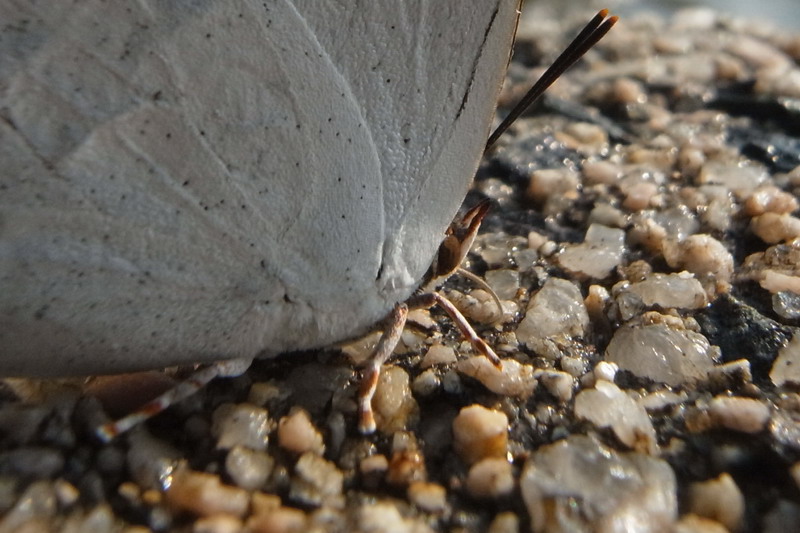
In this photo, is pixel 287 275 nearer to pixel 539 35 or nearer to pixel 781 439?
pixel 781 439

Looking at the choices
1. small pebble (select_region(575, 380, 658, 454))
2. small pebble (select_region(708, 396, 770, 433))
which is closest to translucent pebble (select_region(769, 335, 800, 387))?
small pebble (select_region(708, 396, 770, 433))

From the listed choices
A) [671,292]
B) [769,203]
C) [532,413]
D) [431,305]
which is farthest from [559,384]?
[769,203]

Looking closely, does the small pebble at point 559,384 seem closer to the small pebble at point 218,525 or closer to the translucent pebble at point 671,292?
the translucent pebble at point 671,292

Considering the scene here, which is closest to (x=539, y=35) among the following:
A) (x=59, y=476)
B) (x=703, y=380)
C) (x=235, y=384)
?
(x=703, y=380)

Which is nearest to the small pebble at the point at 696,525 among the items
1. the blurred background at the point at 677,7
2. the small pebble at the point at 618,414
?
the small pebble at the point at 618,414

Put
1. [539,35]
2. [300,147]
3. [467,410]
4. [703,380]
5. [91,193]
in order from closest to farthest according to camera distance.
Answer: [91,193] < [300,147] < [467,410] < [703,380] < [539,35]

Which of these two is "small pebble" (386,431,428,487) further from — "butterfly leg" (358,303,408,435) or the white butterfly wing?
the white butterfly wing
